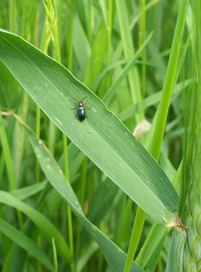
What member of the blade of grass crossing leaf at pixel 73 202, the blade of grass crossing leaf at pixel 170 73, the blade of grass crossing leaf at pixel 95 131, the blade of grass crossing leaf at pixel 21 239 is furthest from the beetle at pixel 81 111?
the blade of grass crossing leaf at pixel 21 239

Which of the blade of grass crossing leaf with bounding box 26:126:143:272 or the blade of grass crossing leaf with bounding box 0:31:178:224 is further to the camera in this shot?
the blade of grass crossing leaf with bounding box 26:126:143:272

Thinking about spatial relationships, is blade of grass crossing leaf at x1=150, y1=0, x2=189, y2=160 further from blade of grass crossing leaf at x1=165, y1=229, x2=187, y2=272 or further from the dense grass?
blade of grass crossing leaf at x1=165, y1=229, x2=187, y2=272

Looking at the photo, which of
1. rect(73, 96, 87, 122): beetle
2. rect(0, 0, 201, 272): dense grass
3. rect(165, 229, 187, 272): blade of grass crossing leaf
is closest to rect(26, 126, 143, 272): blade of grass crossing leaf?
rect(0, 0, 201, 272): dense grass

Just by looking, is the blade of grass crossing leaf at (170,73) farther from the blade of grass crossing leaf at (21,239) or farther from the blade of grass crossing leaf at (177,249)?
the blade of grass crossing leaf at (21,239)

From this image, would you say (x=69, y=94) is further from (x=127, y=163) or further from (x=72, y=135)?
(x=127, y=163)

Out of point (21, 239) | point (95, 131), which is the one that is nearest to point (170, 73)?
point (95, 131)

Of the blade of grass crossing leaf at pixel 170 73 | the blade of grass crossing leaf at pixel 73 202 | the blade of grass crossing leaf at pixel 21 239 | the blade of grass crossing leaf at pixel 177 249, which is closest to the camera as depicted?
the blade of grass crossing leaf at pixel 170 73

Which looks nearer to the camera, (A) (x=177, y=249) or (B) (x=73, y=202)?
(A) (x=177, y=249)

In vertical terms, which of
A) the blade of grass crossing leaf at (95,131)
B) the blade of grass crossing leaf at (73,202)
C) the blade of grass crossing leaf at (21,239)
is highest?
the blade of grass crossing leaf at (95,131)

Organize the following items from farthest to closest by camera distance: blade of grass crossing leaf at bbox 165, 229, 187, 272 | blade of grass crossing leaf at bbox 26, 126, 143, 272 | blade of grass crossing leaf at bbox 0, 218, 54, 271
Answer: blade of grass crossing leaf at bbox 0, 218, 54, 271 < blade of grass crossing leaf at bbox 26, 126, 143, 272 < blade of grass crossing leaf at bbox 165, 229, 187, 272

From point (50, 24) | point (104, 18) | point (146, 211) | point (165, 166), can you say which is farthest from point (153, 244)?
point (104, 18)

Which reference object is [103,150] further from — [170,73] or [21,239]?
[21,239]

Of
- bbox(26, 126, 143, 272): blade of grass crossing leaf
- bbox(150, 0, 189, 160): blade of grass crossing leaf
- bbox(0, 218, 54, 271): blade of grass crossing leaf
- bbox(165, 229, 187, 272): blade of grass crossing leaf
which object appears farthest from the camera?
bbox(0, 218, 54, 271): blade of grass crossing leaf
